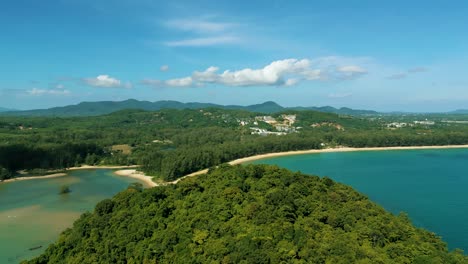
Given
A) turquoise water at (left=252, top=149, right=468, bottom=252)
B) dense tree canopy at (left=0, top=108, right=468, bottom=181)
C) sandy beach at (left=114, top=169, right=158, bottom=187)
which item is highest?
dense tree canopy at (left=0, top=108, right=468, bottom=181)

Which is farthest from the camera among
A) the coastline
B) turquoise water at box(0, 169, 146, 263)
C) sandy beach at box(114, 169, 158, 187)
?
the coastline

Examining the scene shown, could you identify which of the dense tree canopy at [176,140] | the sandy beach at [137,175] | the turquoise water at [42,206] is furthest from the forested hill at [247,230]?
the dense tree canopy at [176,140]

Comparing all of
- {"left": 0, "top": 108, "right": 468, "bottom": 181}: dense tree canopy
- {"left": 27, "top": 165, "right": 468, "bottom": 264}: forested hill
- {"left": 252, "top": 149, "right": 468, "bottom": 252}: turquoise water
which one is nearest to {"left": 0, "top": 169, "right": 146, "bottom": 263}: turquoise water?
{"left": 0, "top": 108, "right": 468, "bottom": 181}: dense tree canopy

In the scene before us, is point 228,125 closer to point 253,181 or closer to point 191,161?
point 191,161

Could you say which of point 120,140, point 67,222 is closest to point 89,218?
point 67,222

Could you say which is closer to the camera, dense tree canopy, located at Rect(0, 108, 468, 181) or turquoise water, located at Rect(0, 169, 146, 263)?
turquoise water, located at Rect(0, 169, 146, 263)

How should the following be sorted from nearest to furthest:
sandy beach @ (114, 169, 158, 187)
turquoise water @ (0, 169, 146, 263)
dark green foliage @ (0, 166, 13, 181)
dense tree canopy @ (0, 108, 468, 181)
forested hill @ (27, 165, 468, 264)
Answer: forested hill @ (27, 165, 468, 264) → turquoise water @ (0, 169, 146, 263) → sandy beach @ (114, 169, 158, 187) → dark green foliage @ (0, 166, 13, 181) → dense tree canopy @ (0, 108, 468, 181)

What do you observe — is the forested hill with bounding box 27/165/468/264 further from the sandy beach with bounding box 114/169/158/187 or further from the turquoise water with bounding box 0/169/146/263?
the sandy beach with bounding box 114/169/158/187
